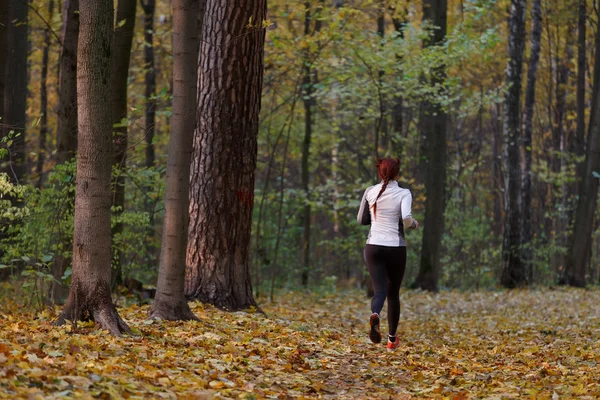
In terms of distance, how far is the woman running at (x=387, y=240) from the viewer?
8641 mm

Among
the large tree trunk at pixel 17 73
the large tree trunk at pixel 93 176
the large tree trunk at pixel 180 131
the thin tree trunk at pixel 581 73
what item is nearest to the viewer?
the large tree trunk at pixel 93 176

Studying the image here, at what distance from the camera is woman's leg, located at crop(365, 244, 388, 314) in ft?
28.5

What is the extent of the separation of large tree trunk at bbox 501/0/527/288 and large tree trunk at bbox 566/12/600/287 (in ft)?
5.05

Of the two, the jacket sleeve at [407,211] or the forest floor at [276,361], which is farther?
the jacket sleeve at [407,211]

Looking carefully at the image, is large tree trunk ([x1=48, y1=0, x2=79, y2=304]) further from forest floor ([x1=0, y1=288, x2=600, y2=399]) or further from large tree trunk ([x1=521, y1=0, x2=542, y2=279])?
large tree trunk ([x1=521, y1=0, x2=542, y2=279])

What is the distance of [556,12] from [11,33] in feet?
61.8

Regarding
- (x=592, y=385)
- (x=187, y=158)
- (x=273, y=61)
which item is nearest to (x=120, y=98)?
(x=187, y=158)

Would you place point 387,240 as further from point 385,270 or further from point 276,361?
point 276,361

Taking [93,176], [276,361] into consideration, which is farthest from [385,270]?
[93,176]

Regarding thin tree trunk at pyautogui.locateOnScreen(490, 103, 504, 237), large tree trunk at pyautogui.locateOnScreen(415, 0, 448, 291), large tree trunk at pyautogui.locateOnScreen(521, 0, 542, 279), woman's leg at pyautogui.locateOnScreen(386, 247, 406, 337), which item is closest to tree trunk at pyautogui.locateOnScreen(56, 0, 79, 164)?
woman's leg at pyautogui.locateOnScreen(386, 247, 406, 337)

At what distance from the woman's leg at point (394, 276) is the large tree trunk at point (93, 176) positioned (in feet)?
9.64

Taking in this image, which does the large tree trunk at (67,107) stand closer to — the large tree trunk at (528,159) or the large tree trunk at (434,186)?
the large tree trunk at (434,186)

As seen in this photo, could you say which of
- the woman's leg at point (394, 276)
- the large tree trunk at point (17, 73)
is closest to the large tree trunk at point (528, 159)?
the large tree trunk at point (17, 73)

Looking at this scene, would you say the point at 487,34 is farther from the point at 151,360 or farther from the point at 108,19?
the point at 151,360
